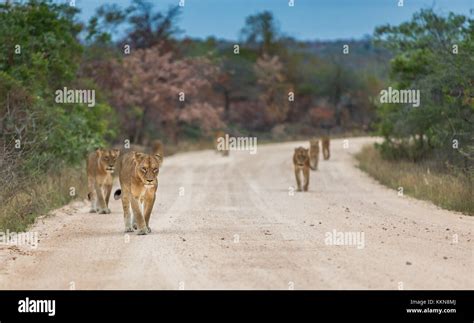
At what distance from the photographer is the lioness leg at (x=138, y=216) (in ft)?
47.1

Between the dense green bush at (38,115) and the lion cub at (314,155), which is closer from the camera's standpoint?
the dense green bush at (38,115)

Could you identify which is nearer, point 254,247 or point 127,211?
point 254,247

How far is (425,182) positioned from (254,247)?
11.9 m

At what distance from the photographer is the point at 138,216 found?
47.4 feet

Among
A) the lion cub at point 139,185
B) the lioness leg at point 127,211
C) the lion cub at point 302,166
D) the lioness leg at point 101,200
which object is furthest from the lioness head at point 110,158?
the lion cub at point 302,166

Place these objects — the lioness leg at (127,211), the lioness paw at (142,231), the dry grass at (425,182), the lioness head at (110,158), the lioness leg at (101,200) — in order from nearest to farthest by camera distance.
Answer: the lioness paw at (142,231) < the lioness leg at (127,211) < the lioness head at (110,158) < the lioness leg at (101,200) < the dry grass at (425,182)

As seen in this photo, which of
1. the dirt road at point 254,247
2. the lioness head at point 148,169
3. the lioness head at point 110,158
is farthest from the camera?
the lioness head at point 110,158

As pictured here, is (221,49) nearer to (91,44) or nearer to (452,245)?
(91,44)

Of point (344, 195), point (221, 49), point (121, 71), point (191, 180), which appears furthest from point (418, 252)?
point (221, 49)

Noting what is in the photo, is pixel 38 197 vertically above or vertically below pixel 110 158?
below

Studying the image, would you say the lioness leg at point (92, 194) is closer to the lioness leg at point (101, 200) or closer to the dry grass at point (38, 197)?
the lioness leg at point (101, 200)

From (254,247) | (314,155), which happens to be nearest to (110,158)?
(254,247)

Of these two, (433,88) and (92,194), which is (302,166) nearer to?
(433,88)
